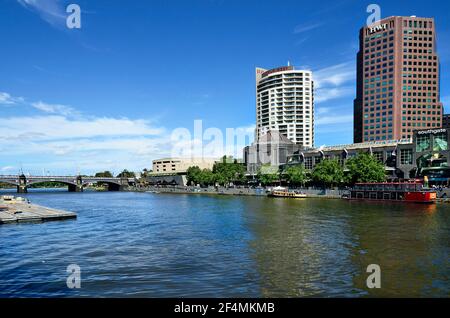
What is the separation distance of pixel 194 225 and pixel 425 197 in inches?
2822

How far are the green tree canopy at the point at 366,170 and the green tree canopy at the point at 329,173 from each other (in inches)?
273

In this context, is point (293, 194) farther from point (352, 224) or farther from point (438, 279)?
point (438, 279)

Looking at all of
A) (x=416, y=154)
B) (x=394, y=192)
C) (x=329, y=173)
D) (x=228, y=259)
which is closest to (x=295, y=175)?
(x=329, y=173)

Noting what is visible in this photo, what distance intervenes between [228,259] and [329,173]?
120875mm

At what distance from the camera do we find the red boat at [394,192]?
102062mm

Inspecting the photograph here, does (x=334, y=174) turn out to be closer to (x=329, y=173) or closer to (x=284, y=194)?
A: (x=329, y=173)

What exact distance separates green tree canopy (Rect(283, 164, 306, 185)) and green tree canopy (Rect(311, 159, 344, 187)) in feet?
34.9

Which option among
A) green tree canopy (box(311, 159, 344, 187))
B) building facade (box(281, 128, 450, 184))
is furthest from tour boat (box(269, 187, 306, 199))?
building facade (box(281, 128, 450, 184))

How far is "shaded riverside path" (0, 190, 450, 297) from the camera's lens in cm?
2592

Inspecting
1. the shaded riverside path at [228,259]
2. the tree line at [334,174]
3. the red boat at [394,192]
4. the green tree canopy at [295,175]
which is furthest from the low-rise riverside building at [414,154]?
the shaded riverside path at [228,259]

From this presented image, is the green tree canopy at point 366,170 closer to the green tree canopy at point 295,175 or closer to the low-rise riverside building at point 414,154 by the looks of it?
the low-rise riverside building at point 414,154

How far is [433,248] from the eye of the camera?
38.8m

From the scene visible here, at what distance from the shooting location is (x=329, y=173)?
14812cm
